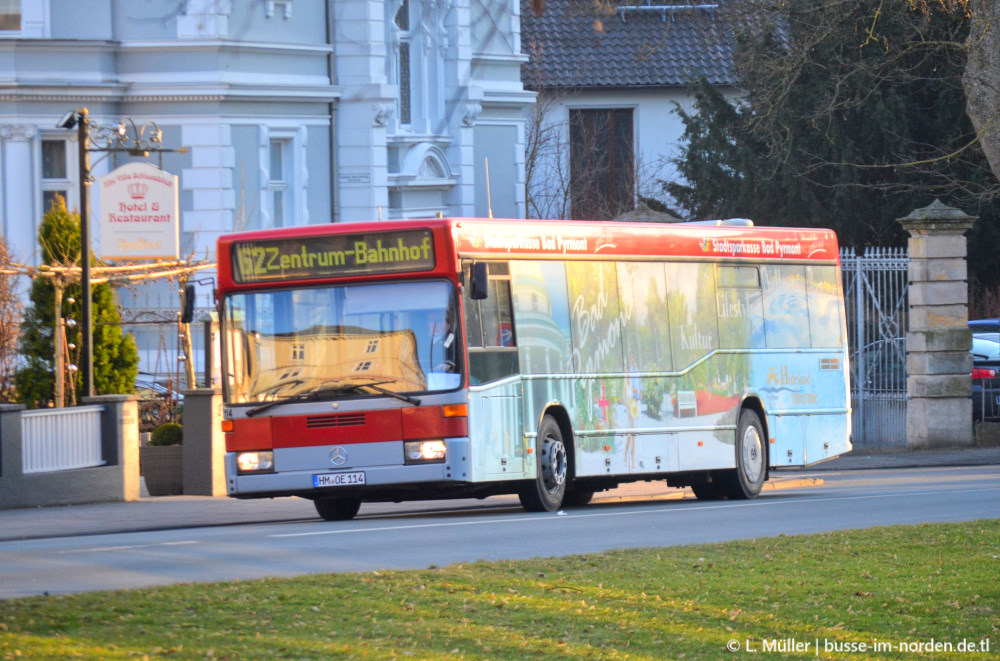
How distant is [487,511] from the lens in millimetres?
19594

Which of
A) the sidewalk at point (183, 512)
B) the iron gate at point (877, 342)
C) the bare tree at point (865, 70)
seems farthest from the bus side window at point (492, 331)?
the iron gate at point (877, 342)

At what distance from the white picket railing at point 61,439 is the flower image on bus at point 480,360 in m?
3.24

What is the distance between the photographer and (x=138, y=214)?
23828mm

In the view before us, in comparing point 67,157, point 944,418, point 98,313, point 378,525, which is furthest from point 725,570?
point 67,157

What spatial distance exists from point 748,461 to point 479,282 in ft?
18.9

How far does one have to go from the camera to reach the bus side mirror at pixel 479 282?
1683cm

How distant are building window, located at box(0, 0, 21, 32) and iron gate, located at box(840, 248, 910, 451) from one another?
560 inches

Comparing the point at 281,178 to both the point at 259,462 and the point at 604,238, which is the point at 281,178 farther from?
the point at 259,462

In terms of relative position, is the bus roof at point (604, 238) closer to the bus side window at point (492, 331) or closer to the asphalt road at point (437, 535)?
the bus side window at point (492, 331)

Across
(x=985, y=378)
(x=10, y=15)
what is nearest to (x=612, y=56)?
(x=985, y=378)

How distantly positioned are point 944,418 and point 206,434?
13.3 meters

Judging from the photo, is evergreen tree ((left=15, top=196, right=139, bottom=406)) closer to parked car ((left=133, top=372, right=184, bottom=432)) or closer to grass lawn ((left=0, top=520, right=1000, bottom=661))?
parked car ((left=133, top=372, right=184, bottom=432))

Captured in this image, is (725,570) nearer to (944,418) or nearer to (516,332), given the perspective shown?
(516,332)

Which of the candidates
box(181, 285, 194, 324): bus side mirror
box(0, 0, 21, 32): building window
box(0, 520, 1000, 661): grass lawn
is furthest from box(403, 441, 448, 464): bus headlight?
box(0, 0, 21, 32): building window
